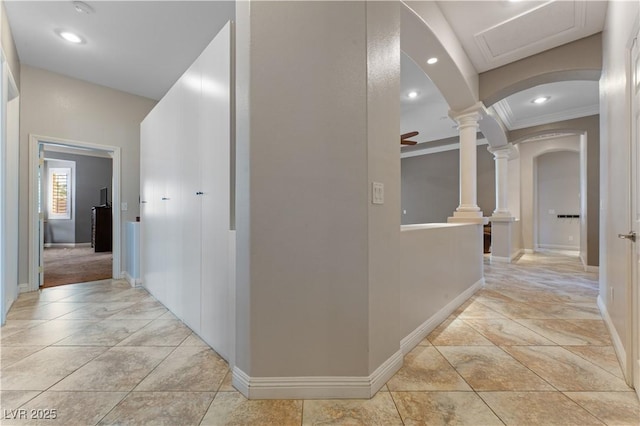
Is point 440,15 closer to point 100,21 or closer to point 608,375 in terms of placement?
point 608,375

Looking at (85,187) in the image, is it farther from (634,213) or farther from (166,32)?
(634,213)

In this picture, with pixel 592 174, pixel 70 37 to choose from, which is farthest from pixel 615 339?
pixel 70 37

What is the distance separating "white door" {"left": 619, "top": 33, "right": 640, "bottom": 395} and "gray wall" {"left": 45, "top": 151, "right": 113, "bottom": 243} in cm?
974

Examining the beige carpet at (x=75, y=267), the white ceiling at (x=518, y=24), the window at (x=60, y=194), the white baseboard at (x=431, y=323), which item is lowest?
the beige carpet at (x=75, y=267)

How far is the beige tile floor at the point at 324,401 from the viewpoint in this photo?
4.24 ft

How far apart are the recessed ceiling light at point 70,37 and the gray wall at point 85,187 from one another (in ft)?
19.0

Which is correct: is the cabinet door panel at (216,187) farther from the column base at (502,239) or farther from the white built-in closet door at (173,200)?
the column base at (502,239)

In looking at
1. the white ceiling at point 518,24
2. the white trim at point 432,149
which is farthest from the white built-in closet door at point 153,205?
the white trim at point 432,149

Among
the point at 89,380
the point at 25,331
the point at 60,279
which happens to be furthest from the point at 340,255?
the point at 60,279

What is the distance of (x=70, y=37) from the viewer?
2936 mm

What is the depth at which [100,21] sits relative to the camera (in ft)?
8.87

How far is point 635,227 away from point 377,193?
1.39 m

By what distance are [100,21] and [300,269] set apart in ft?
10.7

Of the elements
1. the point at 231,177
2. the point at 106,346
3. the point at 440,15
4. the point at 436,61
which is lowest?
the point at 106,346
